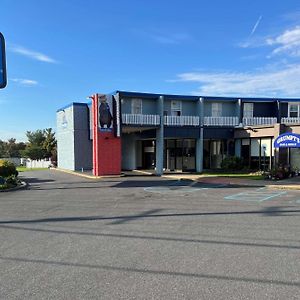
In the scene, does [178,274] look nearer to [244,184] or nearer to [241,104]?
[244,184]

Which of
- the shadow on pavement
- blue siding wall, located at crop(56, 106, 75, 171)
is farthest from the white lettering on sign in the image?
blue siding wall, located at crop(56, 106, 75, 171)

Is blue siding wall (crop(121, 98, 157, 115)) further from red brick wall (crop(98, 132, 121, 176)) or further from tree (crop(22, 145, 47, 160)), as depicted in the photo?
tree (crop(22, 145, 47, 160))

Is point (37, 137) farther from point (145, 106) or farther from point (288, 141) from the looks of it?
point (288, 141)

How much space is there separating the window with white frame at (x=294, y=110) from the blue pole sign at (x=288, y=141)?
11.1m

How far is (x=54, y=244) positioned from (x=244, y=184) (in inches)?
579

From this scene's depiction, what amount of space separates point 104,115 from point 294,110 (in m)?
16.9

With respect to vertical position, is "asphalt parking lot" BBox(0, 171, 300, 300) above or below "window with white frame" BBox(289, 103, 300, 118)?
below

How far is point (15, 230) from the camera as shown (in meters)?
9.10

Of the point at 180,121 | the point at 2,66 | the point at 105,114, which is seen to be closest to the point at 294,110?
the point at 180,121

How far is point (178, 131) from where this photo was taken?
30250 millimetres

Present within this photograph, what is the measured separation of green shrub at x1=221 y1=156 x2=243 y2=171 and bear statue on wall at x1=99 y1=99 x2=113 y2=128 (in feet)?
31.4

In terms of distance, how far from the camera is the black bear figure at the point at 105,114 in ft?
91.5

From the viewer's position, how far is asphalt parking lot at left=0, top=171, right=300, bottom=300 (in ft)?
16.6

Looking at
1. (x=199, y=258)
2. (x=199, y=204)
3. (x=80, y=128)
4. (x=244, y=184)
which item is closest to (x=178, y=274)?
(x=199, y=258)
